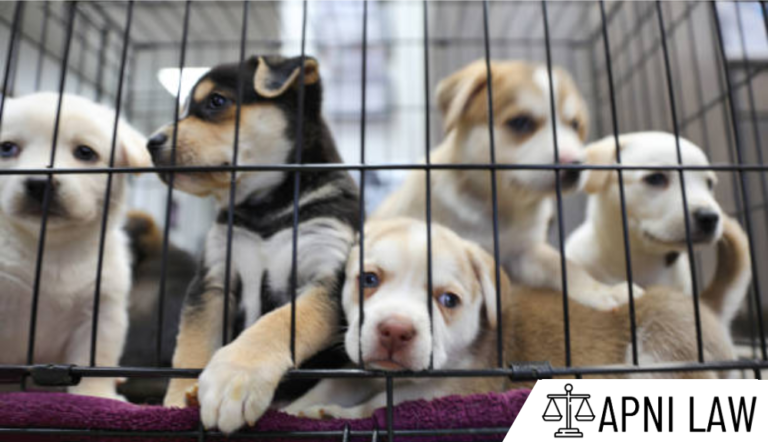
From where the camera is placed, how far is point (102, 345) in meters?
1.34

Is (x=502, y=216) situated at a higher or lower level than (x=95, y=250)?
higher

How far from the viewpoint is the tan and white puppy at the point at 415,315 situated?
1.00 meters

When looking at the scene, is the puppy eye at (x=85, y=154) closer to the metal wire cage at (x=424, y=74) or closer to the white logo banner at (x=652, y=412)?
the metal wire cage at (x=424, y=74)

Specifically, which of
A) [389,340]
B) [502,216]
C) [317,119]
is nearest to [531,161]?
[502,216]

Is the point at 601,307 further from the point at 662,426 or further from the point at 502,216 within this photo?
the point at 662,426

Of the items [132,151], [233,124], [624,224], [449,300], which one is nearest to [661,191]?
[624,224]

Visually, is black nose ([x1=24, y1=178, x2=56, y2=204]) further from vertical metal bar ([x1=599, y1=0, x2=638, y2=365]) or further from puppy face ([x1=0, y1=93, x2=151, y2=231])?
vertical metal bar ([x1=599, y1=0, x2=638, y2=365])

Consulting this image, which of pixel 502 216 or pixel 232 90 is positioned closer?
pixel 232 90

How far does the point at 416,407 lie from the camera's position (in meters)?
0.99

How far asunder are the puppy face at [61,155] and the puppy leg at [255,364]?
0.58 m

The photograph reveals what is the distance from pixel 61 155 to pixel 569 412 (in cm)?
126

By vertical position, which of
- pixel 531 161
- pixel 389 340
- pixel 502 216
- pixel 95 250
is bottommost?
pixel 389 340

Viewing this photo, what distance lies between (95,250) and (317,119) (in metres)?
0.68

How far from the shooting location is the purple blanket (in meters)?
0.94
